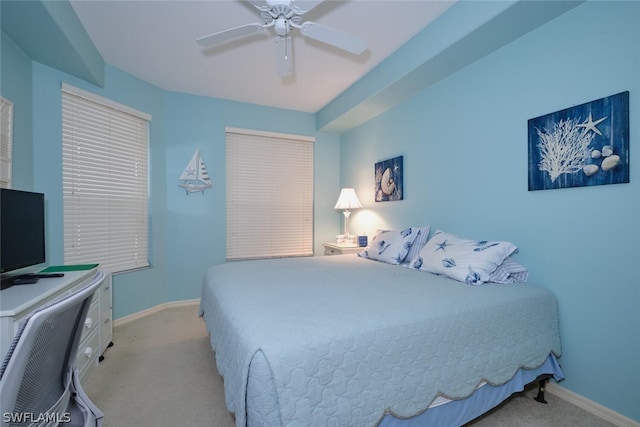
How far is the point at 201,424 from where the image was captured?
1571mm

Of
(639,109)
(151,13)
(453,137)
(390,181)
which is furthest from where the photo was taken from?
(390,181)

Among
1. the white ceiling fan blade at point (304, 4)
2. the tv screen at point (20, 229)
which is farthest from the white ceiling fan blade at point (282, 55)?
the tv screen at point (20, 229)

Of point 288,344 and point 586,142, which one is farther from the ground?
point 586,142

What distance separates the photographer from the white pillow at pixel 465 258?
187cm

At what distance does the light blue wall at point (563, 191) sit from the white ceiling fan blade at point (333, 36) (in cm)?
113

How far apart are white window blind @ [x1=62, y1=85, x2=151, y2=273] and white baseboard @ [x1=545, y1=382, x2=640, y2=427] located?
3887mm

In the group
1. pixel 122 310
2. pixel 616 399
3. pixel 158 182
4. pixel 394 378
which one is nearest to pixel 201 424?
pixel 394 378

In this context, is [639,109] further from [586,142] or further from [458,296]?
[458,296]

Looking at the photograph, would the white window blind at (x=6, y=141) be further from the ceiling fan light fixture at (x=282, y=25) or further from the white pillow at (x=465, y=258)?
the white pillow at (x=465, y=258)

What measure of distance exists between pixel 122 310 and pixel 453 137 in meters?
3.76

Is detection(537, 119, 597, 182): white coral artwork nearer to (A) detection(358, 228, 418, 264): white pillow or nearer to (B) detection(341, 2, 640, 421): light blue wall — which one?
(B) detection(341, 2, 640, 421): light blue wall

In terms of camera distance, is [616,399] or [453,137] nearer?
[616,399]

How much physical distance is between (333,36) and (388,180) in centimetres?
180

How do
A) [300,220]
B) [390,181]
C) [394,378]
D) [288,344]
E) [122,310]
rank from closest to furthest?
[288,344], [394,378], [122,310], [390,181], [300,220]
